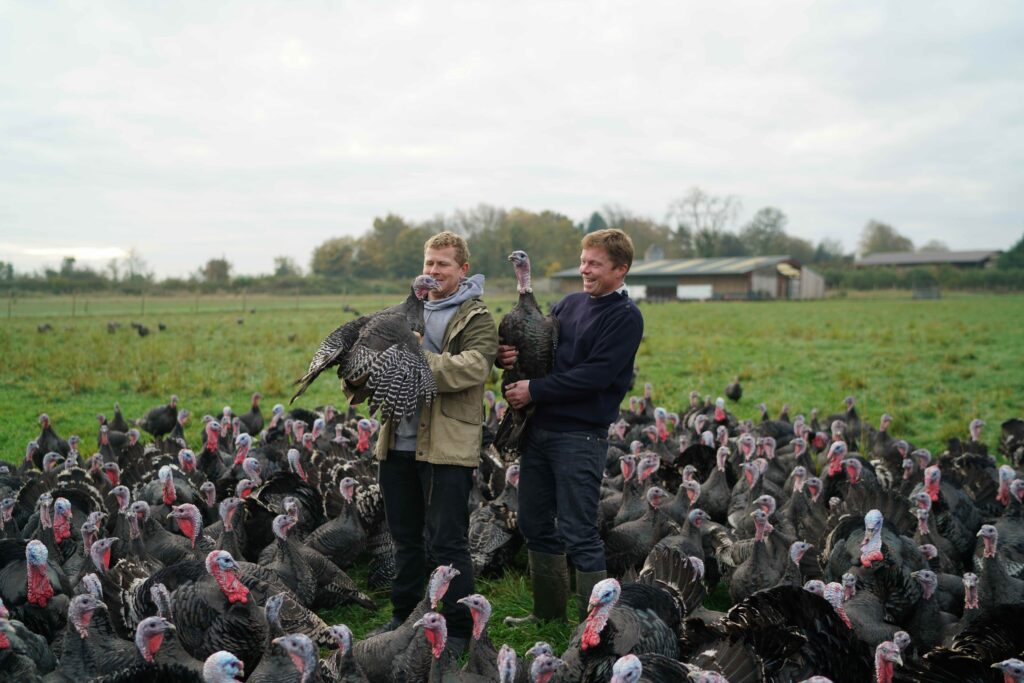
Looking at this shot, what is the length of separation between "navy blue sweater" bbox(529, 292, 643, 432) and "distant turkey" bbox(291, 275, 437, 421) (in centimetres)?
72

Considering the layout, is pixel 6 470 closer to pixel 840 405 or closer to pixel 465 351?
pixel 465 351

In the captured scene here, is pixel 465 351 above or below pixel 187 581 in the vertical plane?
above

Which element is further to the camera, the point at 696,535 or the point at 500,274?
the point at 500,274

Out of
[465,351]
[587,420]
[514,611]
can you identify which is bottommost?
[514,611]

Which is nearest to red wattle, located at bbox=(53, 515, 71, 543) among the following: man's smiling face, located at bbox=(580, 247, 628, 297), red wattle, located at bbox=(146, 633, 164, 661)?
red wattle, located at bbox=(146, 633, 164, 661)

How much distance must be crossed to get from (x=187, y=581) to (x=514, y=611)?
218 cm

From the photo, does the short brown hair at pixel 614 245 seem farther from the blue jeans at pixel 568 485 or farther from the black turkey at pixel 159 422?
the black turkey at pixel 159 422

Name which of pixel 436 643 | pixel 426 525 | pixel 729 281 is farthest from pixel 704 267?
pixel 436 643

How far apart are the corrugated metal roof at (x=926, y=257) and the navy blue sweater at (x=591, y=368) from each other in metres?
91.4

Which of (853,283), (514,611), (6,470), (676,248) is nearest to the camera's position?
(514,611)

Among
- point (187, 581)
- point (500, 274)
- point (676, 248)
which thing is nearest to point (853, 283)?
point (676, 248)

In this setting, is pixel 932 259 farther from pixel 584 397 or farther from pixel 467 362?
pixel 467 362

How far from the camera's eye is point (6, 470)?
7441mm

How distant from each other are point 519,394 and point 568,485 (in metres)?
0.62
